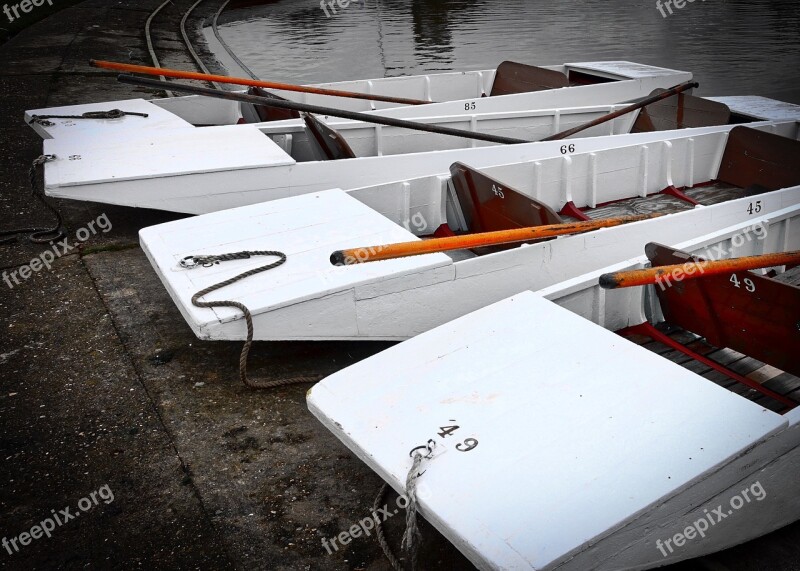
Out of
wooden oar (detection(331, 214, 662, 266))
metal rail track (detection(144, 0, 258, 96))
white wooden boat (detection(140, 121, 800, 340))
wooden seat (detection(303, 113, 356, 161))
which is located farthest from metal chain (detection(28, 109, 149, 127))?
metal rail track (detection(144, 0, 258, 96))

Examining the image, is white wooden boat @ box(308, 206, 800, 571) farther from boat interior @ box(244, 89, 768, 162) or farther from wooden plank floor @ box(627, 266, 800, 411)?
boat interior @ box(244, 89, 768, 162)

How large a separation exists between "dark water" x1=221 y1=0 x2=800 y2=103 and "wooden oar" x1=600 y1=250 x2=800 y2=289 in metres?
14.0

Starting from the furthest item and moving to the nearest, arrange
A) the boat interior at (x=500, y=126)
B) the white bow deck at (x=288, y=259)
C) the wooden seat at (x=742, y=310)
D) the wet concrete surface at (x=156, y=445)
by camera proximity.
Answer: the boat interior at (x=500, y=126), the white bow deck at (x=288, y=259), the wooden seat at (x=742, y=310), the wet concrete surface at (x=156, y=445)

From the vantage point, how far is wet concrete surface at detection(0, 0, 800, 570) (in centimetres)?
358

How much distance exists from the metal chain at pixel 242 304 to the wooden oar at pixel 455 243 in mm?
721

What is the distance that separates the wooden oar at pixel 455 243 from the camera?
3.87 metres

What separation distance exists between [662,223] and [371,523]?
121 inches

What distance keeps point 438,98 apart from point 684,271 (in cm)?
722

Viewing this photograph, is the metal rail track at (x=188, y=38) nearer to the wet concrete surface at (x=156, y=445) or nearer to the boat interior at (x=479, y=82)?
the boat interior at (x=479, y=82)

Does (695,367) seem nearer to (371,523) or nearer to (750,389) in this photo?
(750,389)

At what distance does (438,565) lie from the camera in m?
3.52

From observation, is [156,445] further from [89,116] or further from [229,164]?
[89,116]

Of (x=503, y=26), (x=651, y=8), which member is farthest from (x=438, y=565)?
(x=651, y=8)

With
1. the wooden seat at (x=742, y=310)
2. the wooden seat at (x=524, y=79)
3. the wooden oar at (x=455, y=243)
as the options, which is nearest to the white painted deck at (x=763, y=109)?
the wooden seat at (x=524, y=79)
